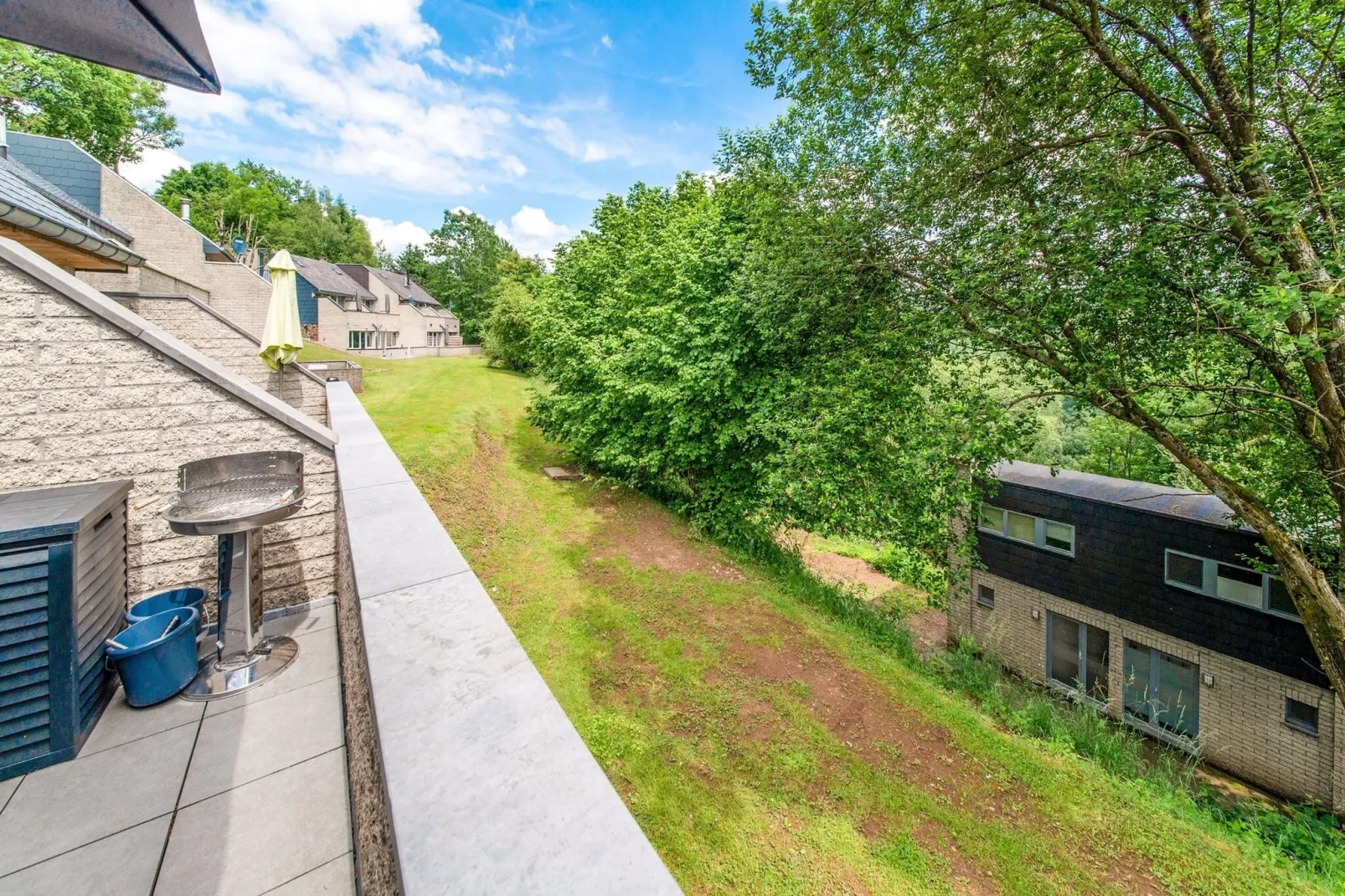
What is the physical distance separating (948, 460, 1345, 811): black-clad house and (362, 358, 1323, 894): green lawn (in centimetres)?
352

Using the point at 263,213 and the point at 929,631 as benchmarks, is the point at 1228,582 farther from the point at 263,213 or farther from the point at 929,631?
the point at 263,213

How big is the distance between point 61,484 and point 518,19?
1157 centimetres

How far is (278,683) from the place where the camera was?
2838mm

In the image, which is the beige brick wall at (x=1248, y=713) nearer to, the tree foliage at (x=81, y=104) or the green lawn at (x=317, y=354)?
the green lawn at (x=317, y=354)

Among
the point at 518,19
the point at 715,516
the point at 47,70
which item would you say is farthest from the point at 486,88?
the point at 47,70

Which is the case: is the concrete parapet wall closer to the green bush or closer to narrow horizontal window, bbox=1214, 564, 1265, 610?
the green bush

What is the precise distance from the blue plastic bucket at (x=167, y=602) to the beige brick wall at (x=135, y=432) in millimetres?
290

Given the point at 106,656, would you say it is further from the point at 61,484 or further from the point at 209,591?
the point at 61,484

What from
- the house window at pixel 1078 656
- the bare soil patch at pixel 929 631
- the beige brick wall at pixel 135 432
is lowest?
the bare soil patch at pixel 929 631

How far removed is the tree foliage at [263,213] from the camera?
46281 mm

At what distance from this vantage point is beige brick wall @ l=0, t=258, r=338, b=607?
9.11ft

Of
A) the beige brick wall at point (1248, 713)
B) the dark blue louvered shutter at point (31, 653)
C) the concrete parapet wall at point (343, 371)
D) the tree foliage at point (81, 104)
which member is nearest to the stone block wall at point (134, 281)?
the concrete parapet wall at point (343, 371)

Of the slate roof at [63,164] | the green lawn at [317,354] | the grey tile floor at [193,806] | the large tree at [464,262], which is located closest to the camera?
the grey tile floor at [193,806]

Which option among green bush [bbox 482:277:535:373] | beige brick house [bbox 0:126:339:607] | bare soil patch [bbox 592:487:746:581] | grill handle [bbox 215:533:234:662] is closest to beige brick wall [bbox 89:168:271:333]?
green bush [bbox 482:277:535:373]
